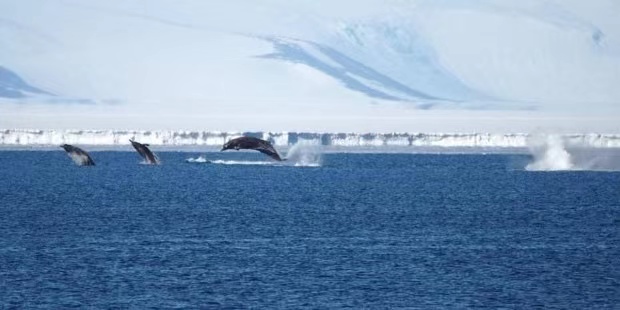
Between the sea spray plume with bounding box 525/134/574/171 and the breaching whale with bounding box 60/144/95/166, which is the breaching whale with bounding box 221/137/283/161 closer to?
the breaching whale with bounding box 60/144/95/166

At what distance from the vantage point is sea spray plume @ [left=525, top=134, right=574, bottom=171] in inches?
4707

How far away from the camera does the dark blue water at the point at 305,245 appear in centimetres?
4641

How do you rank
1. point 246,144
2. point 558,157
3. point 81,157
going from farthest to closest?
1. point 81,157
2. point 558,157
3. point 246,144

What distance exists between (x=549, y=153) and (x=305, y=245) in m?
70.8

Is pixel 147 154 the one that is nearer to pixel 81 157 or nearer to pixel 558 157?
pixel 81 157

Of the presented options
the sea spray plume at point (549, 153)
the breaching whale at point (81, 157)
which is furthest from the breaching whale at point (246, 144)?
the sea spray plume at point (549, 153)

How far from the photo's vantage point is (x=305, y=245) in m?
59.2

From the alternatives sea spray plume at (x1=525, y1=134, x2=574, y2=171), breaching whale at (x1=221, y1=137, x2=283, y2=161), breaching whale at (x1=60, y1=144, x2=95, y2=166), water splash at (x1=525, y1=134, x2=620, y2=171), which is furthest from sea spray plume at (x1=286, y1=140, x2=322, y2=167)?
breaching whale at (x1=221, y1=137, x2=283, y2=161)

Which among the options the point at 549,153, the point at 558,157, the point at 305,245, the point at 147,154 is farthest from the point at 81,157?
the point at 305,245

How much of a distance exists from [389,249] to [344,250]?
1.67 m

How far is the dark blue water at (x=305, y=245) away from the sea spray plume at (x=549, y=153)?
15.0 metres

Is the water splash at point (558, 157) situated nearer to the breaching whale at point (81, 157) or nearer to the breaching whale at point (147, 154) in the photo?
the breaching whale at point (147, 154)

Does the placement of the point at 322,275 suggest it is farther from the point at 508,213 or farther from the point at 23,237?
the point at 508,213

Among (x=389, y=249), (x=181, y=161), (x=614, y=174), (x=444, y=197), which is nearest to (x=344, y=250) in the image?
(x=389, y=249)
